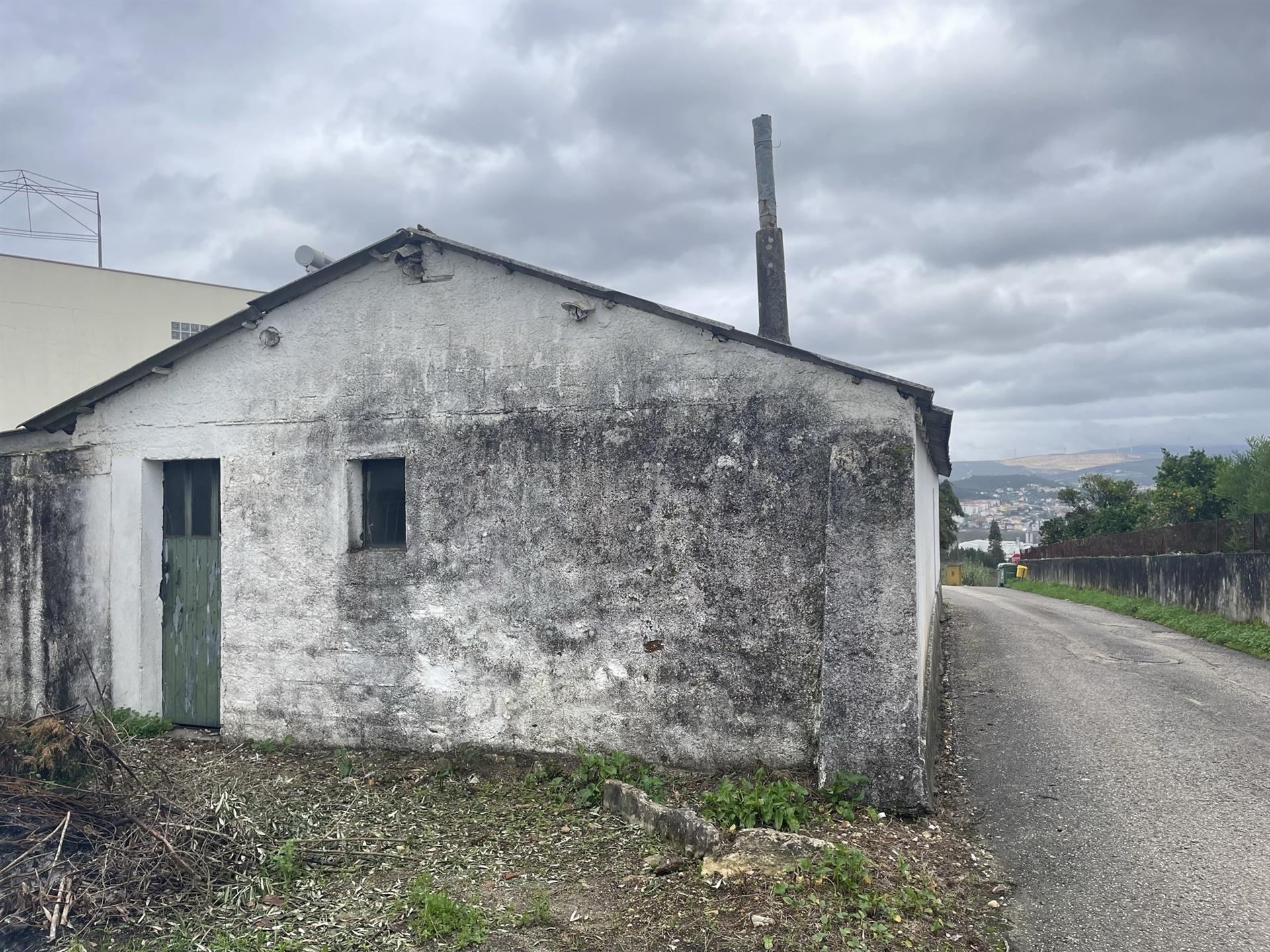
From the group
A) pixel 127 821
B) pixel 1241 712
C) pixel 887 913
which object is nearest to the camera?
pixel 887 913

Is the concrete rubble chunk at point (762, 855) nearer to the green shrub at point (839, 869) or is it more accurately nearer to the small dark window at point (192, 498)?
the green shrub at point (839, 869)

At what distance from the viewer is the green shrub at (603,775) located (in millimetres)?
6418

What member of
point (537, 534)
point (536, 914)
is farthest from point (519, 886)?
point (537, 534)

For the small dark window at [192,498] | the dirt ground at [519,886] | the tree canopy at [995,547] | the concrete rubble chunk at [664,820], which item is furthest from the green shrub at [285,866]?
the tree canopy at [995,547]

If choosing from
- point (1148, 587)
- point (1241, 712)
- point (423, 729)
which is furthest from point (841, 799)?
point (1148, 587)

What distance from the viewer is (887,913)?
15.1 ft

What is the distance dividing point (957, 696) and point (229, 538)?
8111 mm

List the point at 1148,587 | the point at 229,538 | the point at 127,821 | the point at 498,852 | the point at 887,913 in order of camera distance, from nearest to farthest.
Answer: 1. the point at 887,913
2. the point at 127,821
3. the point at 498,852
4. the point at 229,538
5. the point at 1148,587

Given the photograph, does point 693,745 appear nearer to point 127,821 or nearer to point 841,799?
point 841,799

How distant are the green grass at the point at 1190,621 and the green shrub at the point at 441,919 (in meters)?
12.0

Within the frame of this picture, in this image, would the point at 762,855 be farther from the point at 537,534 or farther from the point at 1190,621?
the point at 1190,621

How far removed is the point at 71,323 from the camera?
816 inches

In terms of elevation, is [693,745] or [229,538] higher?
[229,538]

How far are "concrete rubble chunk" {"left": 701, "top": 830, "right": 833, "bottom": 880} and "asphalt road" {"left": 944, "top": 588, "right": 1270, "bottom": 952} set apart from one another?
113 centimetres
